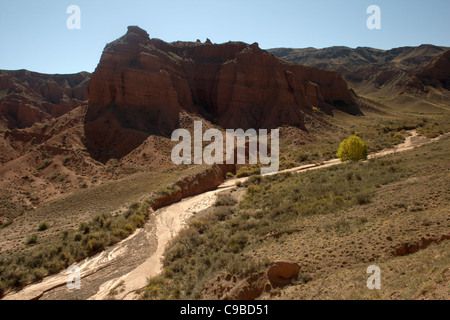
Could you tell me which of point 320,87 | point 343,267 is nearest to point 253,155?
point 343,267

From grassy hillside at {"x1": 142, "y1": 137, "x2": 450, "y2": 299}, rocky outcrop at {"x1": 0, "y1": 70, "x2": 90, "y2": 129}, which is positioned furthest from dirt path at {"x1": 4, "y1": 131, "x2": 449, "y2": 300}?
rocky outcrop at {"x1": 0, "y1": 70, "x2": 90, "y2": 129}

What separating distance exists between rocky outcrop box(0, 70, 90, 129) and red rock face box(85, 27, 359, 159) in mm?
35569

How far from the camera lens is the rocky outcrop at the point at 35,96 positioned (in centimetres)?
7044

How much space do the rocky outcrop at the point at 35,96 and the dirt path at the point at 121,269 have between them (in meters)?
63.7

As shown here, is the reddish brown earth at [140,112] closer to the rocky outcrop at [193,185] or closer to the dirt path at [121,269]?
the rocky outcrop at [193,185]

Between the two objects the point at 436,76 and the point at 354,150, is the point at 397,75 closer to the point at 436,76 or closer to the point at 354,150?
the point at 436,76

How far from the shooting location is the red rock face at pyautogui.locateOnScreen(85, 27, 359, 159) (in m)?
42.9

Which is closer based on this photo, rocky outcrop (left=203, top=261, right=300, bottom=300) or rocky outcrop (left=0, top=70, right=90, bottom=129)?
rocky outcrop (left=203, top=261, right=300, bottom=300)

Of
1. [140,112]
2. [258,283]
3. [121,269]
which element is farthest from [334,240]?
[140,112]

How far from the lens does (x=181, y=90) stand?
5275cm

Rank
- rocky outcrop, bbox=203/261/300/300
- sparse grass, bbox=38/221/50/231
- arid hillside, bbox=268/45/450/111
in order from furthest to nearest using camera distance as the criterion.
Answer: arid hillside, bbox=268/45/450/111
sparse grass, bbox=38/221/50/231
rocky outcrop, bbox=203/261/300/300

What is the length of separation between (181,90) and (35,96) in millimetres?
59956

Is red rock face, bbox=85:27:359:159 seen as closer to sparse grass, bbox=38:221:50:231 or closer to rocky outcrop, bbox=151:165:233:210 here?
rocky outcrop, bbox=151:165:233:210
